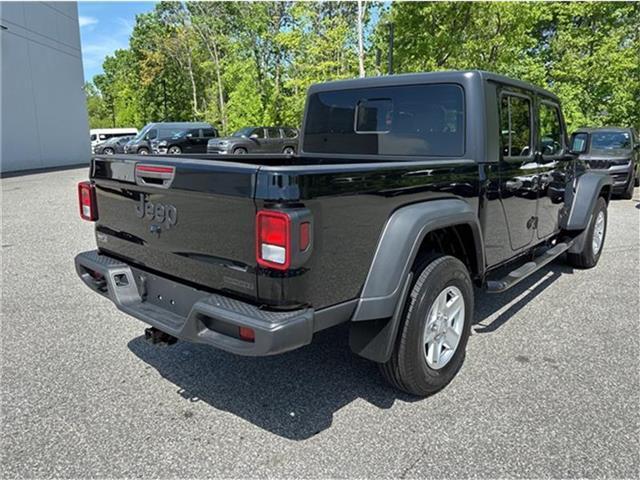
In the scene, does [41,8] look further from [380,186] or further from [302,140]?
[380,186]

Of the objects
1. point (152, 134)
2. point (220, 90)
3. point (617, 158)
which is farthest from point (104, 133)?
point (617, 158)

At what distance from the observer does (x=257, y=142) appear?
2245 cm

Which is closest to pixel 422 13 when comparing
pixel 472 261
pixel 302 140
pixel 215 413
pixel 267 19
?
pixel 302 140

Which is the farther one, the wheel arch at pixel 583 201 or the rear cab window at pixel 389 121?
the wheel arch at pixel 583 201

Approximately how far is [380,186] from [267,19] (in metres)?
34.3

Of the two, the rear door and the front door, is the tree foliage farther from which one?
the front door

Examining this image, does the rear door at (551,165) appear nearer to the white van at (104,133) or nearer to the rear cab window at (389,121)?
the rear cab window at (389,121)

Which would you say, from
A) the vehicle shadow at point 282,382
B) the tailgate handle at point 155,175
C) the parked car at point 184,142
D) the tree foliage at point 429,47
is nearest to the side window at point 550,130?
the vehicle shadow at point 282,382

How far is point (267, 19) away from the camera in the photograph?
109 ft

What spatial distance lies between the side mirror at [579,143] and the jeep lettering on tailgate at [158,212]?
4.31 metres

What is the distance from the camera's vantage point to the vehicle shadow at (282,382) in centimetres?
286

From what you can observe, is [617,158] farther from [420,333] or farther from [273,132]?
[273,132]

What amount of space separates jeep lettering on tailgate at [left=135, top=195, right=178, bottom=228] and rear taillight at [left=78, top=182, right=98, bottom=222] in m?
0.64

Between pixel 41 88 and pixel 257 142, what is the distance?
9.65 metres
